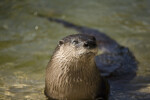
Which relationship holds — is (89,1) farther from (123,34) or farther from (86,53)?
(86,53)

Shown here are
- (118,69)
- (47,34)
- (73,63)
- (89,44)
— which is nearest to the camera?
(89,44)

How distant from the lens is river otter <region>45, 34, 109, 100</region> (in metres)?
2.40

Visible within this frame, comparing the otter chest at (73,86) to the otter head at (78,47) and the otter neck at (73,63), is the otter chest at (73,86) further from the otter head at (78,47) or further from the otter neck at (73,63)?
the otter head at (78,47)

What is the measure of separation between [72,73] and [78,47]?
0.26 metres

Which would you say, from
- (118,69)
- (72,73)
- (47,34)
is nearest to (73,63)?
(72,73)

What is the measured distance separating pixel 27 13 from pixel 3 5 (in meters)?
0.71

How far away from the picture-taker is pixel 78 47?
2350mm

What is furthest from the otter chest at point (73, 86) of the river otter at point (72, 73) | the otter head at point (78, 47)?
the otter head at point (78, 47)

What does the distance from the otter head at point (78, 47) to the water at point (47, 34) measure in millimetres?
568

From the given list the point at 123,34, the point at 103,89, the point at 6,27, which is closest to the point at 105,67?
the point at 103,89

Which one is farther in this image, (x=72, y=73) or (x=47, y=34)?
(x=47, y=34)

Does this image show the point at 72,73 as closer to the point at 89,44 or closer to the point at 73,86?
the point at 73,86

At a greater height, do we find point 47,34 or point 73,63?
point 47,34

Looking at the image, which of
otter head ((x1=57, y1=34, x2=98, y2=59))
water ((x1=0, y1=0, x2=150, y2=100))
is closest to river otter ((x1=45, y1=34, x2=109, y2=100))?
otter head ((x1=57, y1=34, x2=98, y2=59))
